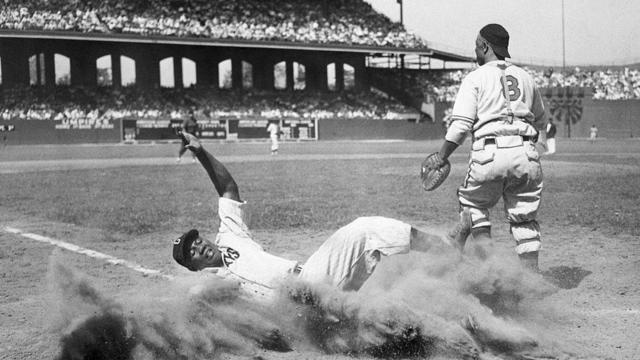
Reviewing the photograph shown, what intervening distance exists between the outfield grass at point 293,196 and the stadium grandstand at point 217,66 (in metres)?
21.9

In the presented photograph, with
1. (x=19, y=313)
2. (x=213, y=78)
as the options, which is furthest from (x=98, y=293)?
(x=213, y=78)

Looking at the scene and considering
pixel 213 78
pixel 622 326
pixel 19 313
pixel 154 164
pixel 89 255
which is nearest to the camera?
pixel 622 326

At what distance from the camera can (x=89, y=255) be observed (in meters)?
7.93

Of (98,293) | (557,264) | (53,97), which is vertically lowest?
(557,264)

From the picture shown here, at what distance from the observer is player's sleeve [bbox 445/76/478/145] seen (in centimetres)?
547

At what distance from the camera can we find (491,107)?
5496mm

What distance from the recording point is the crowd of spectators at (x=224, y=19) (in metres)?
41.2

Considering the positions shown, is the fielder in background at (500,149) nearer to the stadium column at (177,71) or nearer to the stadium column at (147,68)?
the stadium column at (147,68)

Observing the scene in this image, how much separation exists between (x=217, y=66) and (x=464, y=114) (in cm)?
4485

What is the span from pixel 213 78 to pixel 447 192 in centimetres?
3628

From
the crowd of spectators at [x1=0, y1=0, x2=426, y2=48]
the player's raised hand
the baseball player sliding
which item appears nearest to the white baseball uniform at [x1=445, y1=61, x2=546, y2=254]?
the baseball player sliding

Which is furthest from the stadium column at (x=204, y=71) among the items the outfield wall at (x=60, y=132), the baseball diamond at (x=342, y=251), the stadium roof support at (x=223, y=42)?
the baseball diamond at (x=342, y=251)

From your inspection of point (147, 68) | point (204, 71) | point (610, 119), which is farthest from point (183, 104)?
point (610, 119)

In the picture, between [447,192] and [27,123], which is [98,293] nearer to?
[447,192]
